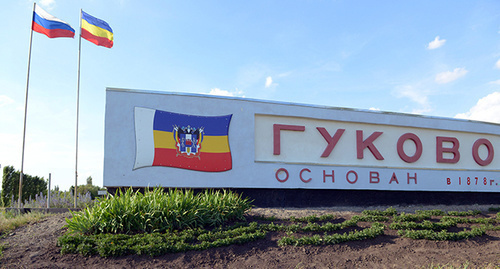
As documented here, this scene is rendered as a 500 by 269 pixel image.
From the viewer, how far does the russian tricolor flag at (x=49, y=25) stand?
14930mm

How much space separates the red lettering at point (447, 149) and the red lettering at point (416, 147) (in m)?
1.07

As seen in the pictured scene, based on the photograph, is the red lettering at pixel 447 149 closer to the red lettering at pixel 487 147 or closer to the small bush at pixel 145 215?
the red lettering at pixel 487 147

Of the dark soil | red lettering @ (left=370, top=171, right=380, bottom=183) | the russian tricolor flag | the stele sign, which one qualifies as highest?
the russian tricolor flag

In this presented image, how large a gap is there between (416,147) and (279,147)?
6559 millimetres

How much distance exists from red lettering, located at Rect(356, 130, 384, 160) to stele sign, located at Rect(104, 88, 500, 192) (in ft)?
0.14

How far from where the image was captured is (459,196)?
56.1 ft

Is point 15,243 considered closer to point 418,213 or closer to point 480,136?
point 418,213

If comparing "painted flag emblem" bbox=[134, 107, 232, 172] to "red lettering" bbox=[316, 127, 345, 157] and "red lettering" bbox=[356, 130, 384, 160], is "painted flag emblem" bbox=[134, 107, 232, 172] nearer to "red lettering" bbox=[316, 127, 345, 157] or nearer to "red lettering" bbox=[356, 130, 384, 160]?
"red lettering" bbox=[316, 127, 345, 157]

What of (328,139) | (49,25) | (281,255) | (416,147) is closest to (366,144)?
(328,139)

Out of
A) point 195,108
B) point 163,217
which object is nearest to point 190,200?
point 163,217

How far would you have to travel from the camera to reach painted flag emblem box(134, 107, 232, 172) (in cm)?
1272

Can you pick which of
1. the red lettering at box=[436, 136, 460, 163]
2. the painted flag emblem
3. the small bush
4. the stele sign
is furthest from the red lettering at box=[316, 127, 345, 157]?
the small bush

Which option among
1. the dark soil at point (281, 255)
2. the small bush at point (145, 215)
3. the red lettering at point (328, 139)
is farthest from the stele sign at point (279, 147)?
the dark soil at point (281, 255)

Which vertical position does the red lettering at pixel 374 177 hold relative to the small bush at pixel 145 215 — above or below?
above
